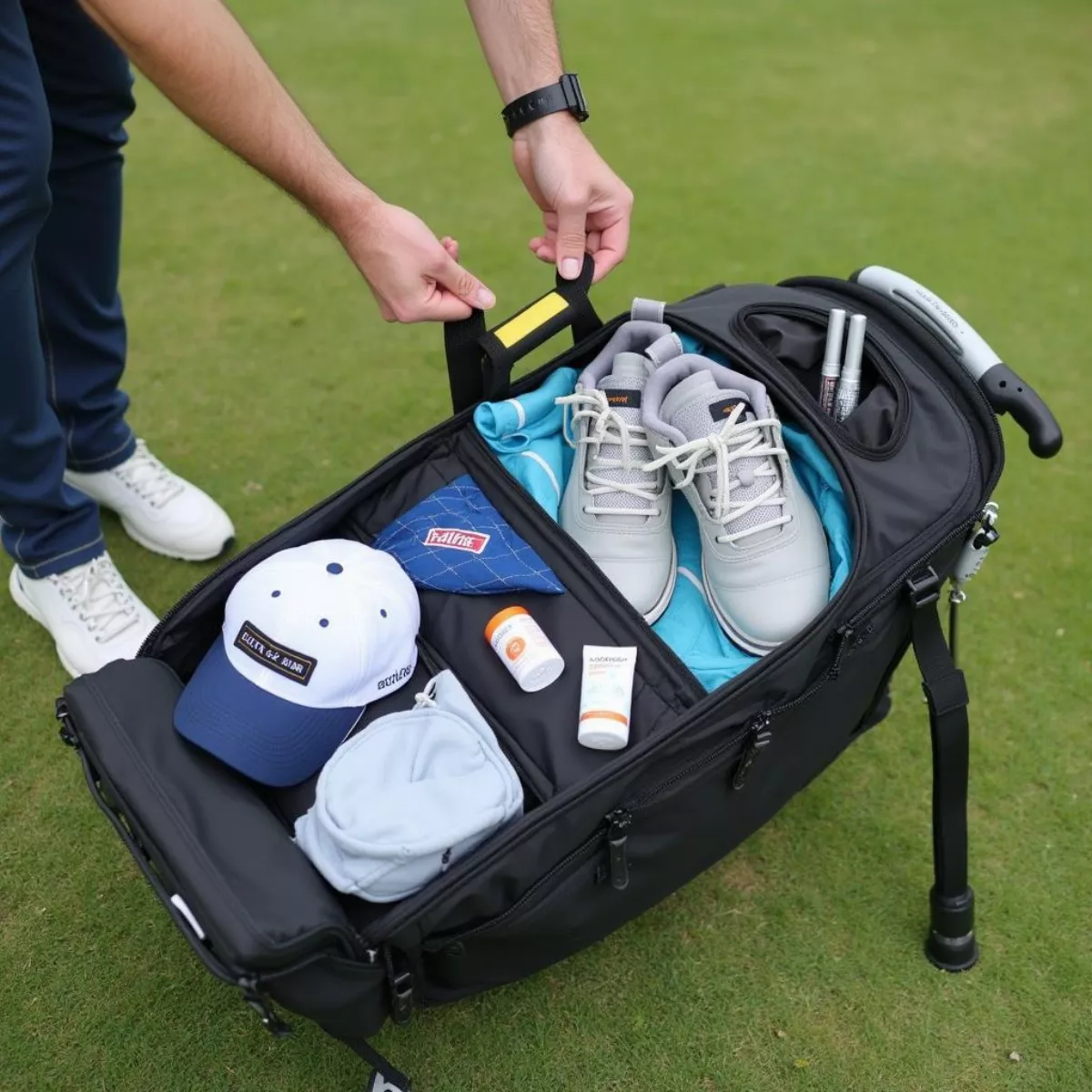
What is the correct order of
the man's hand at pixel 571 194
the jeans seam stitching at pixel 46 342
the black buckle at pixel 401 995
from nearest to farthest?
the black buckle at pixel 401 995
the man's hand at pixel 571 194
the jeans seam stitching at pixel 46 342

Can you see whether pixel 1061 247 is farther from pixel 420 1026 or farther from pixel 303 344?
pixel 420 1026

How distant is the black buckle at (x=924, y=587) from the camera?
3.88ft

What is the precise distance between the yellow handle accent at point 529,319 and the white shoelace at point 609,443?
0.10 metres

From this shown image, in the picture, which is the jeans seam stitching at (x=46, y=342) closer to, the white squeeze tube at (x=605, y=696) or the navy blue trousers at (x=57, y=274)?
the navy blue trousers at (x=57, y=274)

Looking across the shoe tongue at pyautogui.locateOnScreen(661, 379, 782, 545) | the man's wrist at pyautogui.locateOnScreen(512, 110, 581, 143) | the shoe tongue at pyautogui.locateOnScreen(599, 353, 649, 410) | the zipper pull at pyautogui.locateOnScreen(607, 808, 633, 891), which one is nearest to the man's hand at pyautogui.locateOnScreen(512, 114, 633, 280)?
the man's wrist at pyautogui.locateOnScreen(512, 110, 581, 143)

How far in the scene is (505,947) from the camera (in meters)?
1.13

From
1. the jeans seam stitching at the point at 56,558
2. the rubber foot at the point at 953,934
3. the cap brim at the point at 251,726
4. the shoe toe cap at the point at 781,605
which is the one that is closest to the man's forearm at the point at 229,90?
the cap brim at the point at 251,726

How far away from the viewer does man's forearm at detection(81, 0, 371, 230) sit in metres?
1.06

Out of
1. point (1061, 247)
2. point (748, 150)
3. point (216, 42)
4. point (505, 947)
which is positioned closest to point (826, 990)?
point (505, 947)

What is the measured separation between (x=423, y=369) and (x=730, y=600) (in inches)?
52.0

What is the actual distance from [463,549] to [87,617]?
80 centimetres

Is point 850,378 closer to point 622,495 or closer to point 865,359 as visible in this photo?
point 865,359

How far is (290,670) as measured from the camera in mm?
1118

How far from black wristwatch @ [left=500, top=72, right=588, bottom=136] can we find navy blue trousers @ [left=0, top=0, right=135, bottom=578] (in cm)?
60
